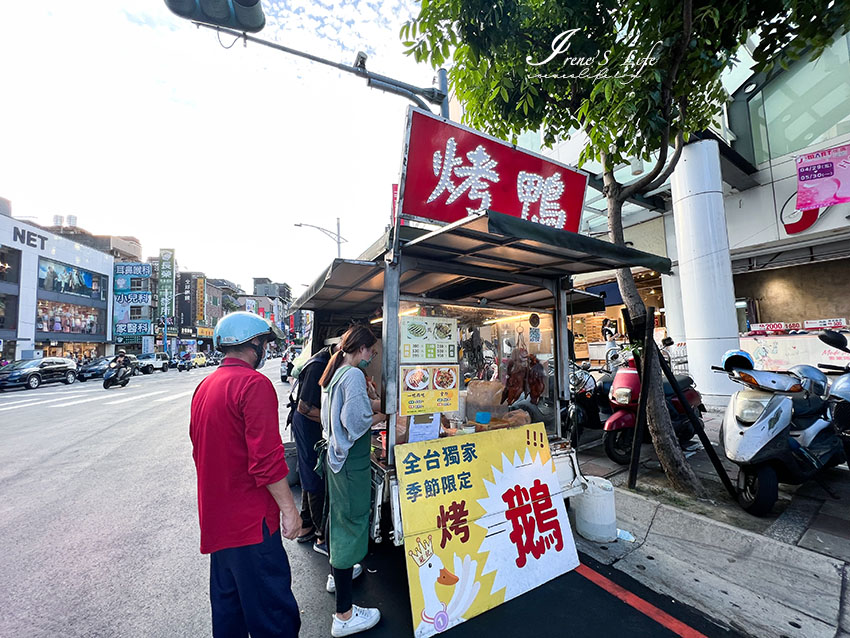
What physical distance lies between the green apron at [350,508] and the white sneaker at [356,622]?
1.09 ft

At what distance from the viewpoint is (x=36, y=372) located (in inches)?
763

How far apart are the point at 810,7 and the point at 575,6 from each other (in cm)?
192

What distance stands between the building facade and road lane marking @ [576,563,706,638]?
35619 millimetres

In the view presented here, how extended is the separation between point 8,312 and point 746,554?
3826 cm

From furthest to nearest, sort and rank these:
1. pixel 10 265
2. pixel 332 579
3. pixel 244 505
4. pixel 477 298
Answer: pixel 10 265 → pixel 477 298 → pixel 332 579 → pixel 244 505

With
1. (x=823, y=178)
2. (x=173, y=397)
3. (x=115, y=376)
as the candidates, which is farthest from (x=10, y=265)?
(x=823, y=178)

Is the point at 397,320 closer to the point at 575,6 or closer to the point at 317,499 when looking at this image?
the point at 317,499

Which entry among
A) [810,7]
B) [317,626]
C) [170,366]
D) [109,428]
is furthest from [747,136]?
[170,366]

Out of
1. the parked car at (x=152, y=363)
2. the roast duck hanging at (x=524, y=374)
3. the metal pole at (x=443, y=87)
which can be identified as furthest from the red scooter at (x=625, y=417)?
the parked car at (x=152, y=363)

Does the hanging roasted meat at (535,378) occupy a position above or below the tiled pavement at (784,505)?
above

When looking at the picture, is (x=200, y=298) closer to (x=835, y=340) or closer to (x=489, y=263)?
(x=489, y=263)

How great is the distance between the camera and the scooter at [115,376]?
706 inches

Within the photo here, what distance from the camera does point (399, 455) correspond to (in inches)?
109

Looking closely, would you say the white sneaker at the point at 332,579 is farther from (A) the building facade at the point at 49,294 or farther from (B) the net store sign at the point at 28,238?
(B) the net store sign at the point at 28,238
